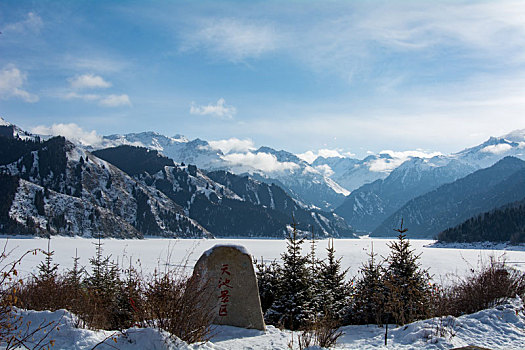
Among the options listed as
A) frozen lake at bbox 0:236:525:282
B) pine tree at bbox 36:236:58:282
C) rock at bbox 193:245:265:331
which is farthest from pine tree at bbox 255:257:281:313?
pine tree at bbox 36:236:58:282

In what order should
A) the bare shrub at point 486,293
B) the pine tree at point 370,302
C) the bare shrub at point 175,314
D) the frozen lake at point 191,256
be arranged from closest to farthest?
the bare shrub at point 175,314 → the bare shrub at point 486,293 → the pine tree at point 370,302 → the frozen lake at point 191,256

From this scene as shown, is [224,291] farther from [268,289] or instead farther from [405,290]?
[405,290]

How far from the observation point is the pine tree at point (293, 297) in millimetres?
12695

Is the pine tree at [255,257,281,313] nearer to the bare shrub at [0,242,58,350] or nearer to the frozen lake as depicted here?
the frozen lake

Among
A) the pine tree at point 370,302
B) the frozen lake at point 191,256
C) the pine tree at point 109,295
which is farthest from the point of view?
the frozen lake at point 191,256

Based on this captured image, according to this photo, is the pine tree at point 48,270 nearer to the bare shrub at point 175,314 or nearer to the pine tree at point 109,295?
the pine tree at point 109,295

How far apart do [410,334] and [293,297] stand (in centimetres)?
423

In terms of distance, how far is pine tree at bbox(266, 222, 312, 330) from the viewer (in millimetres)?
12695

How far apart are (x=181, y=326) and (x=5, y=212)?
18033 centimetres

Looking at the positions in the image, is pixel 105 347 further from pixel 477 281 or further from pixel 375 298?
pixel 477 281

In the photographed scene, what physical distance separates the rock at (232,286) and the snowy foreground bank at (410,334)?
34 cm

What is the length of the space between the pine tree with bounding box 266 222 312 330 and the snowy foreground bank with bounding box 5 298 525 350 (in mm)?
1785

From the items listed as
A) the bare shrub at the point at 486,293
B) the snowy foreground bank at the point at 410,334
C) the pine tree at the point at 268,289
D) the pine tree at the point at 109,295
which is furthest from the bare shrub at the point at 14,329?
the bare shrub at the point at 486,293

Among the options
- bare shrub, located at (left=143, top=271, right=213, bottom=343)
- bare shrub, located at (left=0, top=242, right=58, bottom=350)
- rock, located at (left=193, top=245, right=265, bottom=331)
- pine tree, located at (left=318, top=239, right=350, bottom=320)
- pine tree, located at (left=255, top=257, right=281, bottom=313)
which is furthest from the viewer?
pine tree, located at (left=255, top=257, right=281, bottom=313)
